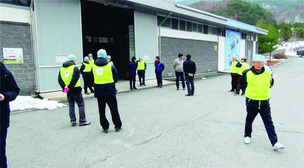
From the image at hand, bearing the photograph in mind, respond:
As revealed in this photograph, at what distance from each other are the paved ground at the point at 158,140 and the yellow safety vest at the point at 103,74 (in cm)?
122

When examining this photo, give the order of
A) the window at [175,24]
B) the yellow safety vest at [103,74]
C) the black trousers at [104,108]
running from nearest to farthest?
the yellow safety vest at [103,74] → the black trousers at [104,108] → the window at [175,24]

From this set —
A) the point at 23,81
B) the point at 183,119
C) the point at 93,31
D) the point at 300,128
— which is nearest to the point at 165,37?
the point at 93,31

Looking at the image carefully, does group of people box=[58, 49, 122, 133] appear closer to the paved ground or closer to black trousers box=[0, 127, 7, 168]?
the paved ground

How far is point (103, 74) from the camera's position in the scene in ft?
16.8

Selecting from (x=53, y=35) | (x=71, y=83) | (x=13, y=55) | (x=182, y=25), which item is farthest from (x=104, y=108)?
(x=182, y=25)

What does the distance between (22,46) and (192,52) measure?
14254 millimetres

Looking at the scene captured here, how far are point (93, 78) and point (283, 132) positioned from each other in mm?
4462

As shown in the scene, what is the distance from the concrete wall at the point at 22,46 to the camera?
9.45m

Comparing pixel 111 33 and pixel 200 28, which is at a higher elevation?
pixel 200 28

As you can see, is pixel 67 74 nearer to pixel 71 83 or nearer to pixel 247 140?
pixel 71 83

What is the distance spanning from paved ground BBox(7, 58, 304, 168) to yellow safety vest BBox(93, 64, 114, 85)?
1.22 metres

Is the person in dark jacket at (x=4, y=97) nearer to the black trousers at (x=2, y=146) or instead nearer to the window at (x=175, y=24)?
the black trousers at (x=2, y=146)

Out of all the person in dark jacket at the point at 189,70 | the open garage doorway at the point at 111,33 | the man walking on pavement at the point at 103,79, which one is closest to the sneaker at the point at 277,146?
the man walking on pavement at the point at 103,79

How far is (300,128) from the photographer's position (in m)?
5.43
